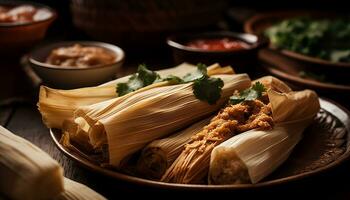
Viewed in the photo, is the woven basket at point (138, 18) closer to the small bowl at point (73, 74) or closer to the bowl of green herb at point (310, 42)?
the bowl of green herb at point (310, 42)

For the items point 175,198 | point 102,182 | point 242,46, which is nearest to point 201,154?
point 175,198

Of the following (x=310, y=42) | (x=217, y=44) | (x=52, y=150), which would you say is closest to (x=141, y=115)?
(x=52, y=150)

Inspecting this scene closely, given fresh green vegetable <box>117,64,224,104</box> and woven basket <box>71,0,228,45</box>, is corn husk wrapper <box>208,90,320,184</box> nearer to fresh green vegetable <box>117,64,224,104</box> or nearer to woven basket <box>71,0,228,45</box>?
fresh green vegetable <box>117,64,224,104</box>

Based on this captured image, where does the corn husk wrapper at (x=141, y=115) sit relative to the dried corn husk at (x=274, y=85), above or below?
below

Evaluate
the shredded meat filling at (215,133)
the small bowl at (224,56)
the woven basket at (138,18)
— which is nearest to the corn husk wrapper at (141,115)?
the shredded meat filling at (215,133)

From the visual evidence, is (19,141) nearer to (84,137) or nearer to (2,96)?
(84,137)

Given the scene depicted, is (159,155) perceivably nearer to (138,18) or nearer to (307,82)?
(307,82)
